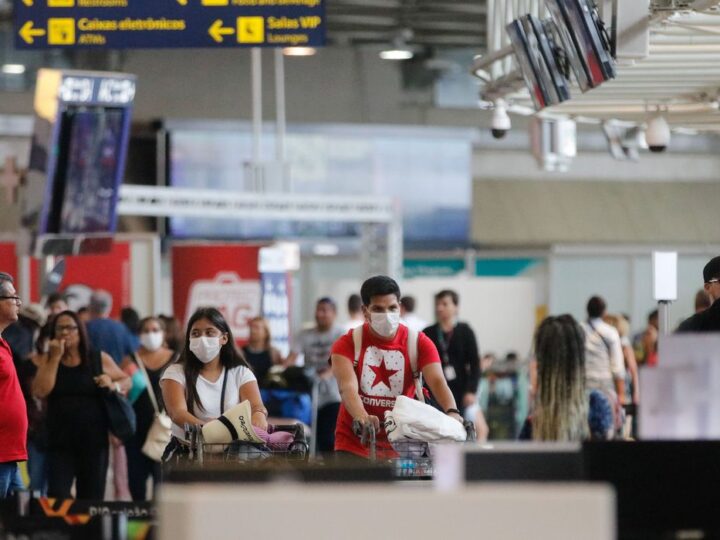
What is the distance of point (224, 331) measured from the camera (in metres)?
7.40

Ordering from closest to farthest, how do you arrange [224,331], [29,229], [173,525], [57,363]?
[173,525]
[224,331]
[57,363]
[29,229]

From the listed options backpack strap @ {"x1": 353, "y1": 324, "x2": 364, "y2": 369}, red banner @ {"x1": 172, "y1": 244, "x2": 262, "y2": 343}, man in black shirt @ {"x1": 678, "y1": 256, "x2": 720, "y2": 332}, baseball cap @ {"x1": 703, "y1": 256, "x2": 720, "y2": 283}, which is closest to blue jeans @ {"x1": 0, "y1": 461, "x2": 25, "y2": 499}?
backpack strap @ {"x1": 353, "y1": 324, "x2": 364, "y2": 369}

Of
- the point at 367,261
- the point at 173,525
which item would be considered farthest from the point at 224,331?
the point at 367,261

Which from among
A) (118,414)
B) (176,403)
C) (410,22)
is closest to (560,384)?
(176,403)

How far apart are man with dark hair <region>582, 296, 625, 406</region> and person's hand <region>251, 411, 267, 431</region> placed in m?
5.78

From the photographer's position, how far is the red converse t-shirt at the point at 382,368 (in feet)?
23.3

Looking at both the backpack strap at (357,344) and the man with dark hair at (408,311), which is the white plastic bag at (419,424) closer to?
the backpack strap at (357,344)

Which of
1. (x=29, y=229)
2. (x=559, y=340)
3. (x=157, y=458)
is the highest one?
(x=29, y=229)

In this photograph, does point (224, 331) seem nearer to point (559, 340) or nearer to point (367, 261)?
Answer: point (559, 340)

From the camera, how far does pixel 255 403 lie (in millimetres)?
7105

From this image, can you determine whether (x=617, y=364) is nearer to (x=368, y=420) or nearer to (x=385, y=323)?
(x=385, y=323)

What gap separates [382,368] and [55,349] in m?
3.05

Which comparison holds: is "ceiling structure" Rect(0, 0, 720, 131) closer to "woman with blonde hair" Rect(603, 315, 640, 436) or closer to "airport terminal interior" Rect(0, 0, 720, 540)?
"airport terminal interior" Rect(0, 0, 720, 540)

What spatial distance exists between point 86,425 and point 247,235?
17.7m
